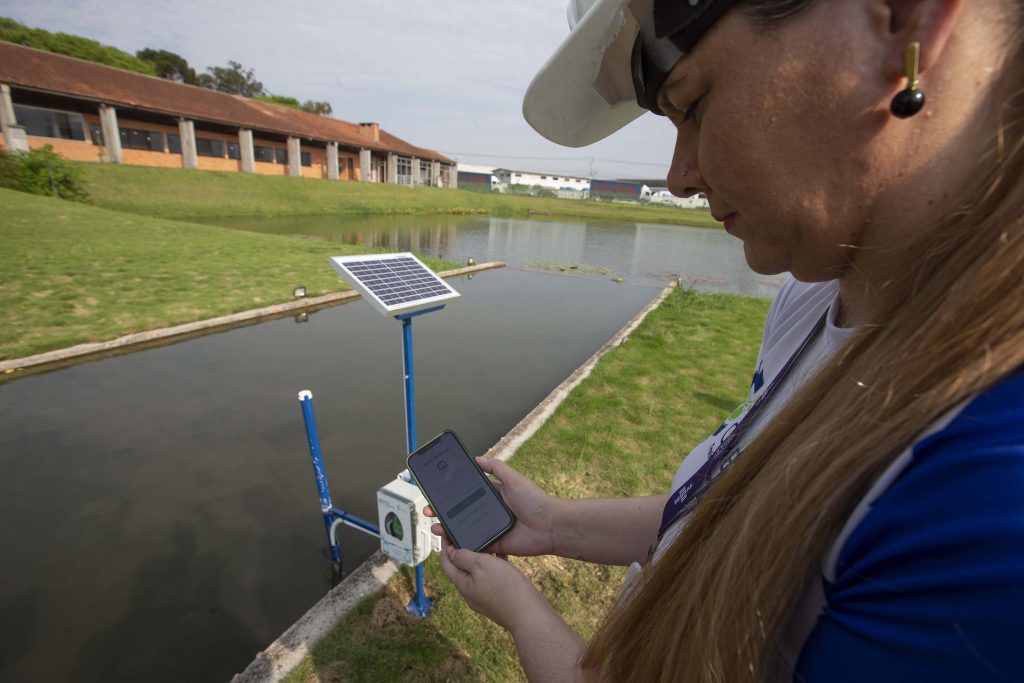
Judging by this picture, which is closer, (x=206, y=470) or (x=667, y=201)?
(x=206, y=470)

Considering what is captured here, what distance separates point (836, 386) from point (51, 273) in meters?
11.3

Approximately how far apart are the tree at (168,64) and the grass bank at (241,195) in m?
26.3

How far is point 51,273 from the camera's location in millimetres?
8234

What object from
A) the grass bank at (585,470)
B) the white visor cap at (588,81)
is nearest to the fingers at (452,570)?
the white visor cap at (588,81)

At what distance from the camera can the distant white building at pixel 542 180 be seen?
290 feet

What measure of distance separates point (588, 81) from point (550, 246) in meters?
21.9

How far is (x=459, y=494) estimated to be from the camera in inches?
65.0

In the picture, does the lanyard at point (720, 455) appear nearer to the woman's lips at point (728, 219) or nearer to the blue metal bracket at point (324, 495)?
the woman's lips at point (728, 219)

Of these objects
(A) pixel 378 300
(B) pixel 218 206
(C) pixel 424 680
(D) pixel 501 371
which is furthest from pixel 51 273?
(B) pixel 218 206

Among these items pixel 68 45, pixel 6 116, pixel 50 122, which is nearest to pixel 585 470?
pixel 6 116

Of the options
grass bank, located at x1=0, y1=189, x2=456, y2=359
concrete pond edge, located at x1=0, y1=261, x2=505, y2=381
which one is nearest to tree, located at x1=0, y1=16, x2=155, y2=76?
grass bank, located at x1=0, y1=189, x2=456, y2=359

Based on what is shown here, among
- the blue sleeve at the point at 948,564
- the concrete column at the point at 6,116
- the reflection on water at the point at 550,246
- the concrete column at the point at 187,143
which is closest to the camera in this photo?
the blue sleeve at the point at 948,564

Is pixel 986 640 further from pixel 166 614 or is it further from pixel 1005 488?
pixel 166 614

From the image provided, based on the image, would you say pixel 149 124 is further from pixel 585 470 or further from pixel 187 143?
pixel 585 470
